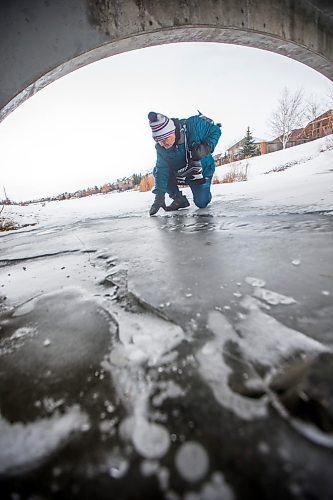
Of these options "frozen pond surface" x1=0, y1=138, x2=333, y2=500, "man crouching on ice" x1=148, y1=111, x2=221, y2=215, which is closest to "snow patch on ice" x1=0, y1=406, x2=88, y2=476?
"frozen pond surface" x1=0, y1=138, x2=333, y2=500

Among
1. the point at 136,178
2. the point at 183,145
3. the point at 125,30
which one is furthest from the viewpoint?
the point at 136,178

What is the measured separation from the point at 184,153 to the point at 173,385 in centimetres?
342

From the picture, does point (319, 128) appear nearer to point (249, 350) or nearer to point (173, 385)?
point (249, 350)

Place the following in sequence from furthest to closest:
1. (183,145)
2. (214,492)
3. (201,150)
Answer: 1. (183,145)
2. (201,150)
3. (214,492)

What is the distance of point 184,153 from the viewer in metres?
3.52

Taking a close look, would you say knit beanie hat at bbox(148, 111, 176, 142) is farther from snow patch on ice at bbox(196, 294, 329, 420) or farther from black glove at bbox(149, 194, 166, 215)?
snow patch on ice at bbox(196, 294, 329, 420)

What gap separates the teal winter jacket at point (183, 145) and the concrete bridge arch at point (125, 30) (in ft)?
3.79

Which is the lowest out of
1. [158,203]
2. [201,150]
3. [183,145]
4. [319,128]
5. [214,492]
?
[214,492]

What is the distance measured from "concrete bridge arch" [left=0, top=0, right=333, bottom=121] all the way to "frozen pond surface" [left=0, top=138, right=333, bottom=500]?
1401 mm

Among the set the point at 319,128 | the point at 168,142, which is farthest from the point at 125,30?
the point at 319,128

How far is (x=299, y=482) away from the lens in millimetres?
354

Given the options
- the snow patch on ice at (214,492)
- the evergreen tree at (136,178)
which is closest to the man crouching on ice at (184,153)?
the snow patch on ice at (214,492)

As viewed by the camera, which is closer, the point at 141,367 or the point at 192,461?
the point at 192,461

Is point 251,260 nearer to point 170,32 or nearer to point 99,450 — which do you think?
point 99,450
